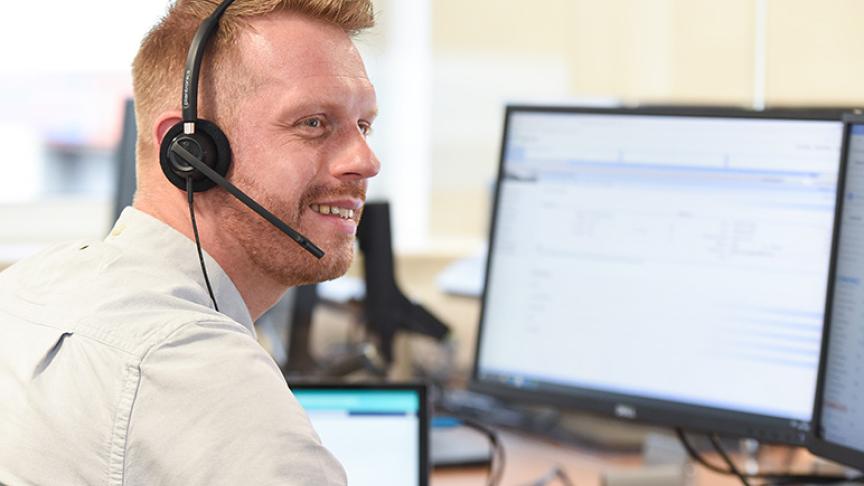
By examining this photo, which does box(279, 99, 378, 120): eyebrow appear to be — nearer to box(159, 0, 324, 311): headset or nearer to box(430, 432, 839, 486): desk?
box(159, 0, 324, 311): headset

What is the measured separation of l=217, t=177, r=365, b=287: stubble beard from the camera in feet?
3.52

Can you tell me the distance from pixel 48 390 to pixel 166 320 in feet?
0.33

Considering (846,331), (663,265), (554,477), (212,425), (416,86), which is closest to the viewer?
(212,425)

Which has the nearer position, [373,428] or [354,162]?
[354,162]

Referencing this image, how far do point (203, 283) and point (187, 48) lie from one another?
9.0 inches

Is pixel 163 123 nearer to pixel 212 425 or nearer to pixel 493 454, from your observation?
pixel 212 425

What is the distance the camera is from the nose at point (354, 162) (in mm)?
1113

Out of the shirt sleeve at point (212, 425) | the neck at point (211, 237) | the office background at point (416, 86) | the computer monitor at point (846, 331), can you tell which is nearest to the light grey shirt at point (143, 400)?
the shirt sleeve at point (212, 425)

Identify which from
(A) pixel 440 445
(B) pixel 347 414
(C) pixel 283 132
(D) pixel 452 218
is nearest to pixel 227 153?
(C) pixel 283 132

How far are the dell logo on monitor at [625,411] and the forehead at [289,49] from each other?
23.3 inches

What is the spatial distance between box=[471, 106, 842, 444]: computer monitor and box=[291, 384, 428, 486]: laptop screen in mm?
212

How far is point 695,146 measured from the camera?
1439 millimetres

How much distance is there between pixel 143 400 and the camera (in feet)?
2.81

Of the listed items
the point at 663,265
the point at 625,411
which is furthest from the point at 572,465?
the point at 663,265
